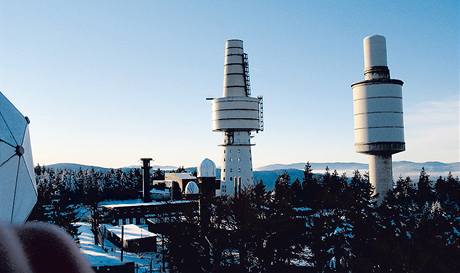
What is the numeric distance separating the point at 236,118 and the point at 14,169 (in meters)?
59.3

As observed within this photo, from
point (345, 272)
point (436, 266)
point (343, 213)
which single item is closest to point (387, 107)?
point (343, 213)

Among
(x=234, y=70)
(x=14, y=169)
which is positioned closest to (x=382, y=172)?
(x=234, y=70)

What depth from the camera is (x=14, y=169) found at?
31.2 feet

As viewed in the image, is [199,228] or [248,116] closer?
[199,228]

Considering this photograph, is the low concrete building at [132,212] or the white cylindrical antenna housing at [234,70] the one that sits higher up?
the white cylindrical antenna housing at [234,70]

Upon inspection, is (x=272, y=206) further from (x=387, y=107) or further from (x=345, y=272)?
(x=387, y=107)

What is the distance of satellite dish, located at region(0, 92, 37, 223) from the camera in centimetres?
912

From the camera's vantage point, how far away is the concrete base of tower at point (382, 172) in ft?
179

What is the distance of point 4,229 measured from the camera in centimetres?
137

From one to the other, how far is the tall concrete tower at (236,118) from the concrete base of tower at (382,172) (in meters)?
21.9

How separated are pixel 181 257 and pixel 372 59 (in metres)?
36.7

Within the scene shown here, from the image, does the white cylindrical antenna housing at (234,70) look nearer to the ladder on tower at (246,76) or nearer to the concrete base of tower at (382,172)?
the ladder on tower at (246,76)

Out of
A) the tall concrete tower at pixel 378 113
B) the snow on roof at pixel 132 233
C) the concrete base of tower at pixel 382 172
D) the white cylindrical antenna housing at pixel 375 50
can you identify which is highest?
the white cylindrical antenna housing at pixel 375 50

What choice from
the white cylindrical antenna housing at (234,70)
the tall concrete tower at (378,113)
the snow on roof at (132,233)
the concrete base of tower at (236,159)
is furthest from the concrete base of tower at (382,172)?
the snow on roof at (132,233)
